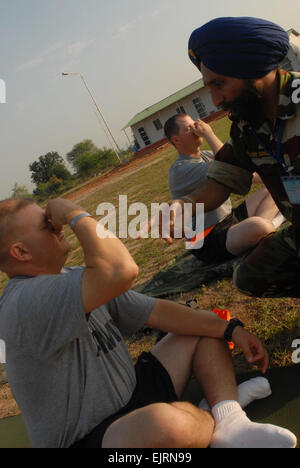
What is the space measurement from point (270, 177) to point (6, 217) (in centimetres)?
168

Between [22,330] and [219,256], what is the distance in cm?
301

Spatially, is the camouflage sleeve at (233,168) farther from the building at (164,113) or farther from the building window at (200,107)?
the building window at (200,107)

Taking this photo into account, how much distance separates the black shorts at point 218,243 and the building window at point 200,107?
4129cm

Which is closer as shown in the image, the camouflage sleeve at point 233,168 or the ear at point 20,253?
the ear at point 20,253

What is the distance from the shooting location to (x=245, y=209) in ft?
15.4

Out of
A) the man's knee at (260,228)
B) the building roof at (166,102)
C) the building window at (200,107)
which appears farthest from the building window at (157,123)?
the man's knee at (260,228)

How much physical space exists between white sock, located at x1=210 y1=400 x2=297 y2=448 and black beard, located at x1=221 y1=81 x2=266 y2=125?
66.3 inches

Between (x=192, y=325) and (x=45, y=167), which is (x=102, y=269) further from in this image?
(x=45, y=167)

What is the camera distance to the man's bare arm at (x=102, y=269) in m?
1.84

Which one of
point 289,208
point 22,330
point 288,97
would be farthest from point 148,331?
point 288,97

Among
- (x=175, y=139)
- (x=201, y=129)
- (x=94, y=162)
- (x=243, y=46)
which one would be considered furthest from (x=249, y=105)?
(x=94, y=162)

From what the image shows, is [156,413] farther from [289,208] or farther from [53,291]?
[289,208]

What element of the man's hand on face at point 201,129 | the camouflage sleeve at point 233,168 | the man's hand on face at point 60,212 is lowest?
the camouflage sleeve at point 233,168

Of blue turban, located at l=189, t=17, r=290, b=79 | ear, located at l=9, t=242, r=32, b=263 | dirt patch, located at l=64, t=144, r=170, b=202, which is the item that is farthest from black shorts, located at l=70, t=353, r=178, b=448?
dirt patch, located at l=64, t=144, r=170, b=202
